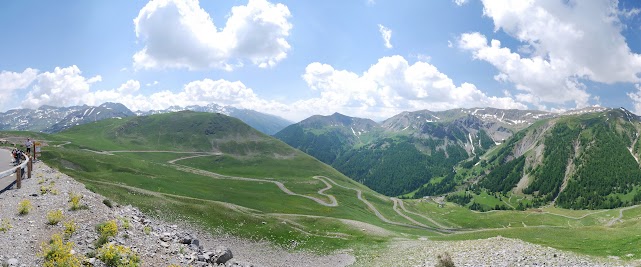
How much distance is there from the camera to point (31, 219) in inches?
1035

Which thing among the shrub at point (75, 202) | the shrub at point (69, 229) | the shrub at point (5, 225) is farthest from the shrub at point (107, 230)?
the shrub at point (5, 225)

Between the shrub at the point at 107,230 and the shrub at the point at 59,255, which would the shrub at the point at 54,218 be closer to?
the shrub at the point at 107,230

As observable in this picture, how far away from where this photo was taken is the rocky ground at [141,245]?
909 inches

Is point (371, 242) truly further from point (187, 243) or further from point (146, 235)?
point (146, 235)

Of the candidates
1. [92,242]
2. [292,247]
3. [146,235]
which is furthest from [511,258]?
[92,242]

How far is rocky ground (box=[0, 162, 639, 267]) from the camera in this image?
909 inches

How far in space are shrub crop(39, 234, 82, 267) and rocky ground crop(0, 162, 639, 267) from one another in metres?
0.34

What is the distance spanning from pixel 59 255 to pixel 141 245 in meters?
6.57

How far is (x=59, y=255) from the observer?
827 inches

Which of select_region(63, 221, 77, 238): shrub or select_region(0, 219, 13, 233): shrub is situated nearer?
select_region(0, 219, 13, 233): shrub

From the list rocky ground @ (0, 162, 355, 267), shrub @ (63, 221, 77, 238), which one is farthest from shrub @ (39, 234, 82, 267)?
shrub @ (63, 221, 77, 238)

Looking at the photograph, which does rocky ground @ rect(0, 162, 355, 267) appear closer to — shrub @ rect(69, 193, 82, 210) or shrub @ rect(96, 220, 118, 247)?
shrub @ rect(69, 193, 82, 210)

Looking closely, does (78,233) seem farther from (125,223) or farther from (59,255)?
(59,255)

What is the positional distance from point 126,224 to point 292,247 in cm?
3199
